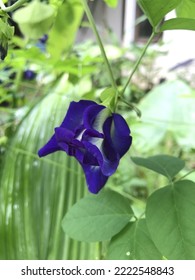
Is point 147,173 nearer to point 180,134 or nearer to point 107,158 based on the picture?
point 180,134

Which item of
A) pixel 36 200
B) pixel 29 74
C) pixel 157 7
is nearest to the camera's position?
pixel 157 7

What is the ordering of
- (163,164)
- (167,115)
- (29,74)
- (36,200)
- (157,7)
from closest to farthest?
(157,7) < (163,164) < (36,200) < (29,74) < (167,115)

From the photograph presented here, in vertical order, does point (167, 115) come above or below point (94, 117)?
below

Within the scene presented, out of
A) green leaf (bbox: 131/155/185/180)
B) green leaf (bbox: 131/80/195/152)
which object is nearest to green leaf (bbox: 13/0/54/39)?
green leaf (bbox: 131/155/185/180)

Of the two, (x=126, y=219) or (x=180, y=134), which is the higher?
(x=126, y=219)

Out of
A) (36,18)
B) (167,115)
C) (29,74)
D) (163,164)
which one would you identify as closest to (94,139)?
(163,164)

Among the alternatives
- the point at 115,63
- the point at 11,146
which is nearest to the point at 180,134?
the point at 115,63

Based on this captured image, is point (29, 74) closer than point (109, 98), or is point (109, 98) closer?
point (109, 98)

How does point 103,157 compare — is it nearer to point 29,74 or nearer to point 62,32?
point 62,32
